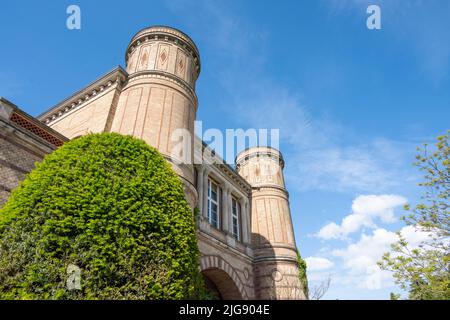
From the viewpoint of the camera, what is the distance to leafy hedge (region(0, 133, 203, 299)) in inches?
187

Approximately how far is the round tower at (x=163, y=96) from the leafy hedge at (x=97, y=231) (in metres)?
4.28

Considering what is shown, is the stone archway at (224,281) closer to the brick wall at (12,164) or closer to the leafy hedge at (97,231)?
the leafy hedge at (97,231)

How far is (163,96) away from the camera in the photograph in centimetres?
1237

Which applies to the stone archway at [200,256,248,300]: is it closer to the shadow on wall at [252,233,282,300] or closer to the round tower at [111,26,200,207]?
the shadow on wall at [252,233,282,300]

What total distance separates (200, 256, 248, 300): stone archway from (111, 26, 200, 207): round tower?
4.44m

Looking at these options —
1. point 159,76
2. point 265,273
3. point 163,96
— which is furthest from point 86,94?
point 265,273

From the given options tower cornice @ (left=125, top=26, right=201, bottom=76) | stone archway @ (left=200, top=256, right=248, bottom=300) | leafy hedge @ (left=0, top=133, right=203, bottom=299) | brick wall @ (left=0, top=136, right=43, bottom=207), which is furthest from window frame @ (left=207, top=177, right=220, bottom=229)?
brick wall @ (left=0, top=136, right=43, bottom=207)

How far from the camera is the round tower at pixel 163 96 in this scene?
36.7ft

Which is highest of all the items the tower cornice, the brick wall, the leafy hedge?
the tower cornice

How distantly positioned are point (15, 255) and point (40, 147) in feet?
15.9

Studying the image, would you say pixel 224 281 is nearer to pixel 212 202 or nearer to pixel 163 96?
pixel 212 202

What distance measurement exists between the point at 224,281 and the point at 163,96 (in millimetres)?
9759

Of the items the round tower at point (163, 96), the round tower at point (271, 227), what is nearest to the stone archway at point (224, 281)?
the round tower at point (271, 227)
